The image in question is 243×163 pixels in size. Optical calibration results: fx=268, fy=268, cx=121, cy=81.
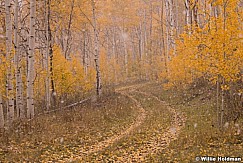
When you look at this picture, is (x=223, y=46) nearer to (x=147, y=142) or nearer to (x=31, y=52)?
(x=147, y=142)

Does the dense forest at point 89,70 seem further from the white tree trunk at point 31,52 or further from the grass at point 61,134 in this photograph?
the grass at point 61,134

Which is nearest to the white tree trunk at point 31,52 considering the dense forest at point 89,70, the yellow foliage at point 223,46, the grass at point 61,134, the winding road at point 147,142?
the dense forest at point 89,70

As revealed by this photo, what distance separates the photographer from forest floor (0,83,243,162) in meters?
7.93

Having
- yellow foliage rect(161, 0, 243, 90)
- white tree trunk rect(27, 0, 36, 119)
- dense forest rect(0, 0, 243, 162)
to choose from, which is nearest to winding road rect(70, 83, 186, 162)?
dense forest rect(0, 0, 243, 162)

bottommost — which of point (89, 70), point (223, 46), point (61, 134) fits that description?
point (61, 134)

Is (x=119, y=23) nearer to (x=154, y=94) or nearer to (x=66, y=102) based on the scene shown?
(x=154, y=94)

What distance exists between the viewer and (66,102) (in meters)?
17.7

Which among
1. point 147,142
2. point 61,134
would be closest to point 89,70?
point 61,134

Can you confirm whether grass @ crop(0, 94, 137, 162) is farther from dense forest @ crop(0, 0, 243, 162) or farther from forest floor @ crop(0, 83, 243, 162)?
dense forest @ crop(0, 0, 243, 162)

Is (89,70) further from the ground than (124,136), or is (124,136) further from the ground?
(89,70)

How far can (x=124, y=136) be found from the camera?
10570mm

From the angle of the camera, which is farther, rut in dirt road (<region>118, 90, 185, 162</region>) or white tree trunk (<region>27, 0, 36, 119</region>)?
white tree trunk (<region>27, 0, 36, 119</region>)

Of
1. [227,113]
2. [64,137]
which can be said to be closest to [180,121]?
[227,113]

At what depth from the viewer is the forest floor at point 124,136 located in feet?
26.0
